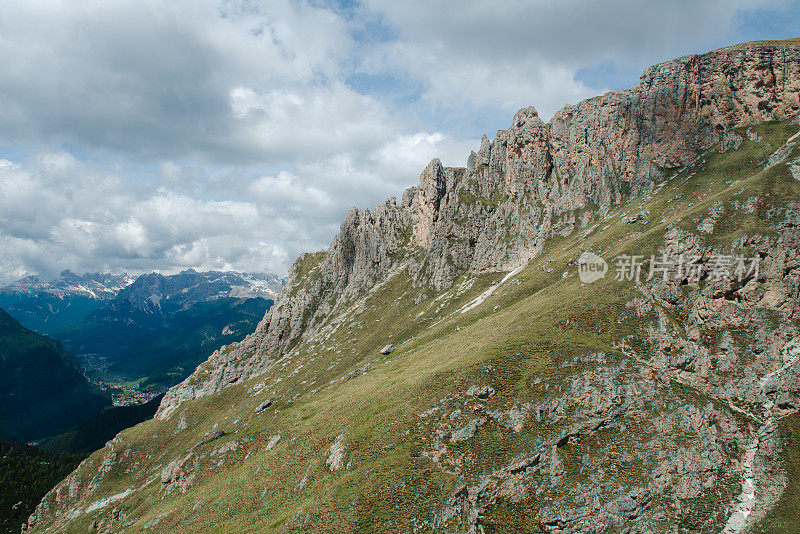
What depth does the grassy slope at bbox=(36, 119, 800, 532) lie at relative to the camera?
48562 mm

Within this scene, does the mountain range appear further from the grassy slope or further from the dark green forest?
the dark green forest

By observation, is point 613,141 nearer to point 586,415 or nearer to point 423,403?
point 586,415

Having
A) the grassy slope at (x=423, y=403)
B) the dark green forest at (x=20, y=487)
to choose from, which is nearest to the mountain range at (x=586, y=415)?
the grassy slope at (x=423, y=403)

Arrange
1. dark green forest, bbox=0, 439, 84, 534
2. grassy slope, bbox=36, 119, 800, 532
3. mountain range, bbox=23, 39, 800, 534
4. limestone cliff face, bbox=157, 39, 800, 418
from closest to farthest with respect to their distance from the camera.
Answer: mountain range, bbox=23, 39, 800, 534 → grassy slope, bbox=36, 119, 800, 532 → limestone cliff face, bbox=157, 39, 800, 418 → dark green forest, bbox=0, 439, 84, 534

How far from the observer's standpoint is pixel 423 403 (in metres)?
62.7

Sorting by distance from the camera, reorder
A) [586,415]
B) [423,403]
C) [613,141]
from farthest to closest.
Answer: [613,141], [423,403], [586,415]

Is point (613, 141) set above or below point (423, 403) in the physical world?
above

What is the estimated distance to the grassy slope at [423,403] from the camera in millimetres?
48562

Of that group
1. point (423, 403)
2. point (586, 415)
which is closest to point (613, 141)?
point (586, 415)

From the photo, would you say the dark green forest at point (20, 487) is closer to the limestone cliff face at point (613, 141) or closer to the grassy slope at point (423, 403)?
the grassy slope at point (423, 403)

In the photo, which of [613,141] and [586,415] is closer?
[586,415]

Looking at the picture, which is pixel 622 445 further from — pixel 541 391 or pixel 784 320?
pixel 784 320

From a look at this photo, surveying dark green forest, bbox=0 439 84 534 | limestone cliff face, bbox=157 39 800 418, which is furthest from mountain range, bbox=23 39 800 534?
dark green forest, bbox=0 439 84 534

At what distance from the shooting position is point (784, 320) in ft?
206
